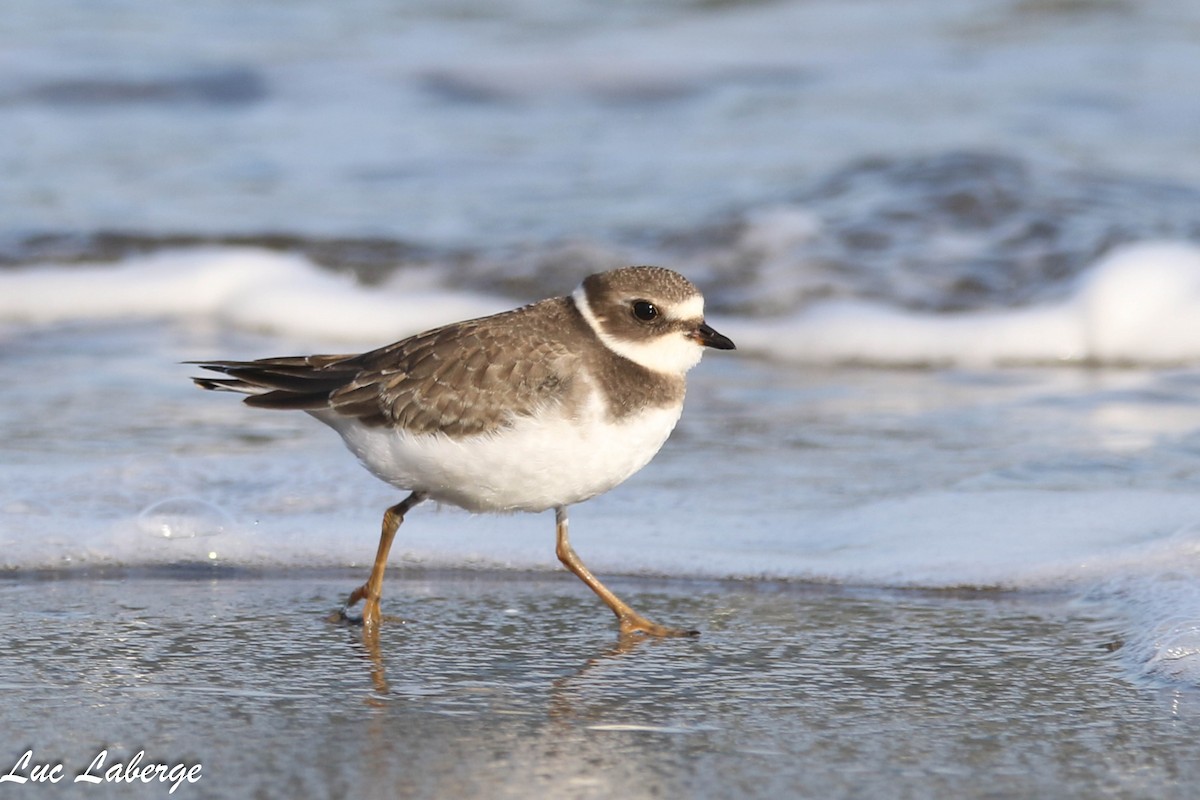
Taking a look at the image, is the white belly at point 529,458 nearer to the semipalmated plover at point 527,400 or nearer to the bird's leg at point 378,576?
the semipalmated plover at point 527,400

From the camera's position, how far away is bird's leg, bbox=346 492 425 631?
4.41 m

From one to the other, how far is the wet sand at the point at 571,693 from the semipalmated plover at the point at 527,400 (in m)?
0.26

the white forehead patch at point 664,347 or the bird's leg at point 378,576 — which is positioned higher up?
the white forehead patch at point 664,347

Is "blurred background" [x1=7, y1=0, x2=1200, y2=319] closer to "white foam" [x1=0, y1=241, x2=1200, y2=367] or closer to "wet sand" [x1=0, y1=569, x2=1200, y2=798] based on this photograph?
"white foam" [x1=0, y1=241, x2=1200, y2=367]

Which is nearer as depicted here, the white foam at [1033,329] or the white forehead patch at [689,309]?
the white forehead patch at [689,309]

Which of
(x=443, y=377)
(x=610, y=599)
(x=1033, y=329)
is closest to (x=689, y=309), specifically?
(x=443, y=377)

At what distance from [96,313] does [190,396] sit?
249 cm

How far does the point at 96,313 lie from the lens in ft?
30.2

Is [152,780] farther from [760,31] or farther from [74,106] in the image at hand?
[760,31]

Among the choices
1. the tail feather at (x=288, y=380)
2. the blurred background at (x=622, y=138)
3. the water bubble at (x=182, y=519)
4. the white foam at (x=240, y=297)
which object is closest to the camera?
the tail feather at (x=288, y=380)

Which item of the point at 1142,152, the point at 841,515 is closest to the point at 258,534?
the point at 841,515

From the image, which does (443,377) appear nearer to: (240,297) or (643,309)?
(643,309)

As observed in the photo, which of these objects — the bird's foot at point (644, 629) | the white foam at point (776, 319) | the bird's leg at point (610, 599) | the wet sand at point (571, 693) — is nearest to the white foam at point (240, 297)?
the white foam at point (776, 319)

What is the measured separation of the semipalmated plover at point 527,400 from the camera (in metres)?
4.27
